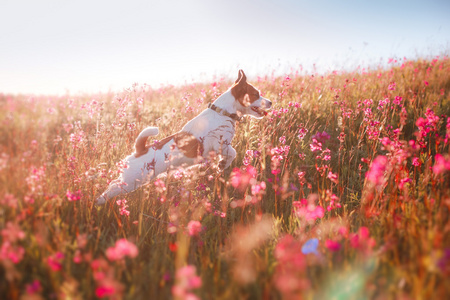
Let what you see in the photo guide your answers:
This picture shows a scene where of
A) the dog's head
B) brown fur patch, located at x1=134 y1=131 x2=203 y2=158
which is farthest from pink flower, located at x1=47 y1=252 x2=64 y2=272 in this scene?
the dog's head

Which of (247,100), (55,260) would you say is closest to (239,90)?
(247,100)

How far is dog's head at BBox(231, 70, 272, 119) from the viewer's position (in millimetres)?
4098

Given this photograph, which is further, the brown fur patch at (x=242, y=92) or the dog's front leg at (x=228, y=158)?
the brown fur patch at (x=242, y=92)

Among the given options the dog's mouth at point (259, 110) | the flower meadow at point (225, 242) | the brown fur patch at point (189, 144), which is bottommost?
the flower meadow at point (225, 242)

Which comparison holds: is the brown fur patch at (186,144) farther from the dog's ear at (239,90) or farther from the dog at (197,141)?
the dog's ear at (239,90)

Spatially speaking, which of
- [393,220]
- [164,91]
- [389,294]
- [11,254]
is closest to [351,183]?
[393,220]

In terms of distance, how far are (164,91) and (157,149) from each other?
195 inches

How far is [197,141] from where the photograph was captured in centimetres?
364

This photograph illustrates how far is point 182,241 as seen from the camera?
200cm

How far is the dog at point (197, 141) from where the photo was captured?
328cm

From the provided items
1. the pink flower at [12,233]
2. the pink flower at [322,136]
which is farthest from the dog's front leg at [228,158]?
the pink flower at [12,233]

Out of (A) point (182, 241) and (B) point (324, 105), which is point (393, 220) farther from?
(B) point (324, 105)

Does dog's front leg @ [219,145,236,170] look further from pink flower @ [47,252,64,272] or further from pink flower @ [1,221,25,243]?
pink flower @ [1,221,25,243]

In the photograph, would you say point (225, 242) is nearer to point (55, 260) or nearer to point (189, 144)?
point (55, 260)
